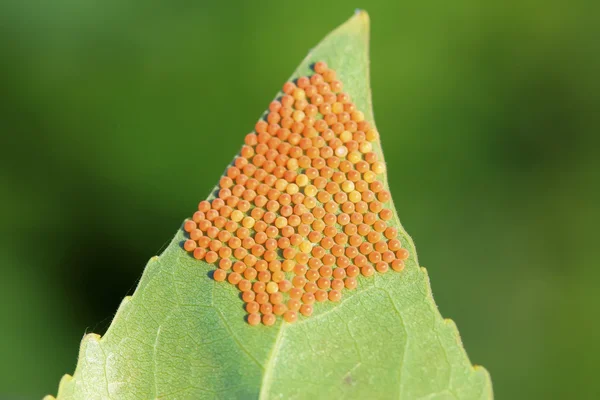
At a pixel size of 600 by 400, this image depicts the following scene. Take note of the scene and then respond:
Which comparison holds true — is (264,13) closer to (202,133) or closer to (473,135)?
(202,133)

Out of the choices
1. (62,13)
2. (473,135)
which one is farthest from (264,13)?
(473,135)

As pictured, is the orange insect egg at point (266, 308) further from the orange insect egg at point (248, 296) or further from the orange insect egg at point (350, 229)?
the orange insect egg at point (350, 229)

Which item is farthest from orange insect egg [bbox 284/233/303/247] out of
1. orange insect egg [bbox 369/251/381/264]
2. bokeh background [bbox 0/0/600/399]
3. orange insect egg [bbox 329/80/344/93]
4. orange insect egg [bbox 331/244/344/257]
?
Answer: bokeh background [bbox 0/0/600/399]

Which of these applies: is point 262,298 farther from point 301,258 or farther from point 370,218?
point 370,218

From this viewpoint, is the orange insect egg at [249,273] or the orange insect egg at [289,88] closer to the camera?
the orange insect egg at [249,273]

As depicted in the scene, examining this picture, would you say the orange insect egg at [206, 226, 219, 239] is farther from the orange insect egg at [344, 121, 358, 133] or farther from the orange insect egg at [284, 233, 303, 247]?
the orange insect egg at [344, 121, 358, 133]

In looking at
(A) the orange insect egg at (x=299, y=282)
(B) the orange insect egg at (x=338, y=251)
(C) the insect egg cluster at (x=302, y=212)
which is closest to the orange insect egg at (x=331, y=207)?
(C) the insect egg cluster at (x=302, y=212)

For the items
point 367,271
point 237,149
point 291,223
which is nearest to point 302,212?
point 291,223
